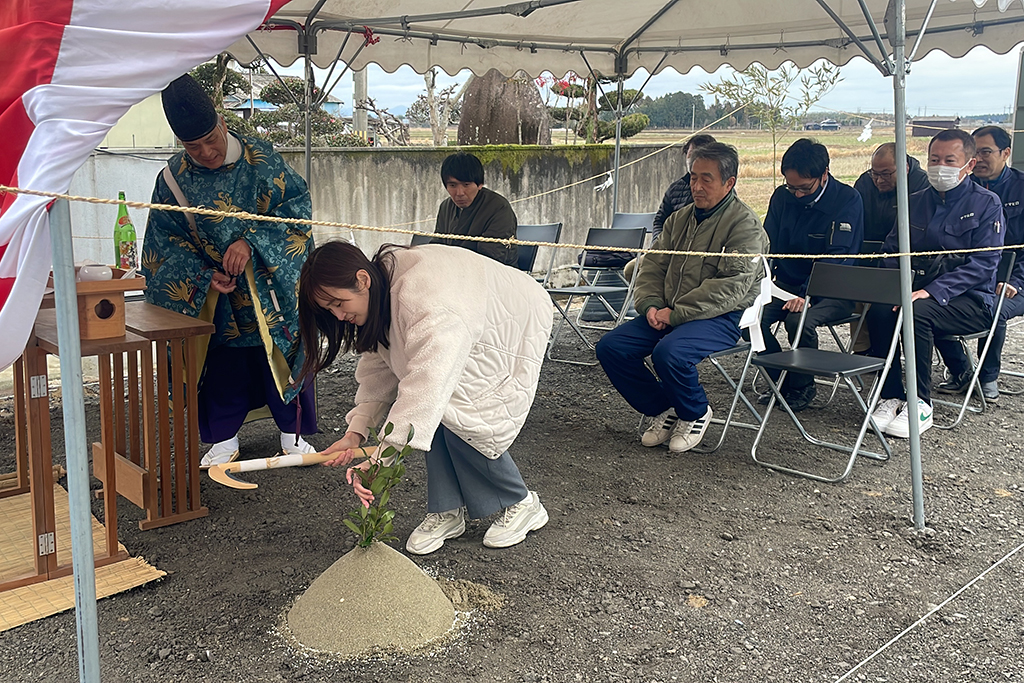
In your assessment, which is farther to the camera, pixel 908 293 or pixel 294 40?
pixel 294 40

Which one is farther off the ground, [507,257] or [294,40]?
[294,40]

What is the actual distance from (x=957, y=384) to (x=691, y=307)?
219cm

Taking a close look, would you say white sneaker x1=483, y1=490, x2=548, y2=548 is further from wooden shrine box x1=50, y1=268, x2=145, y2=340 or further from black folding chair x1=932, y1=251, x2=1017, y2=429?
black folding chair x1=932, y1=251, x2=1017, y2=429

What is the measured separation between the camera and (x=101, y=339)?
2959 millimetres

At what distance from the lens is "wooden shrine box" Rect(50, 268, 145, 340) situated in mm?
2881

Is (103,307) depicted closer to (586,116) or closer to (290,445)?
(290,445)

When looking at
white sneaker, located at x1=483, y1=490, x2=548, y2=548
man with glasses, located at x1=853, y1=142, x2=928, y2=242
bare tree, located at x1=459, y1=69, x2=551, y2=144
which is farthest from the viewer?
bare tree, located at x1=459, y1=69, x2=551, y2=144

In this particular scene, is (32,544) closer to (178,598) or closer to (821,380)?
(178,598)

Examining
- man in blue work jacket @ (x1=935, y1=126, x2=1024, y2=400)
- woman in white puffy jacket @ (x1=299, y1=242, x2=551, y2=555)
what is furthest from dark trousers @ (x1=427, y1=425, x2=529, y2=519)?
man in blue work jacket @ (x1=935, y1=126, x2=1024, y2=400)

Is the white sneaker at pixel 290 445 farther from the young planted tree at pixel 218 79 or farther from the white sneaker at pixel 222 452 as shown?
the young planted tree at pixel 218 79

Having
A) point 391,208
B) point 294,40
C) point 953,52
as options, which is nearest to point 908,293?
point 953,52

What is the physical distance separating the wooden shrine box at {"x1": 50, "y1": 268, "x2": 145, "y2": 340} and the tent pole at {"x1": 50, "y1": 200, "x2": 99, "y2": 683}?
Result: 39.2 inches

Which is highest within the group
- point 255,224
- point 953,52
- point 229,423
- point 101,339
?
point 953,52

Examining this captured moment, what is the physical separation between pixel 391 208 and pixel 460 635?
6.27 m
